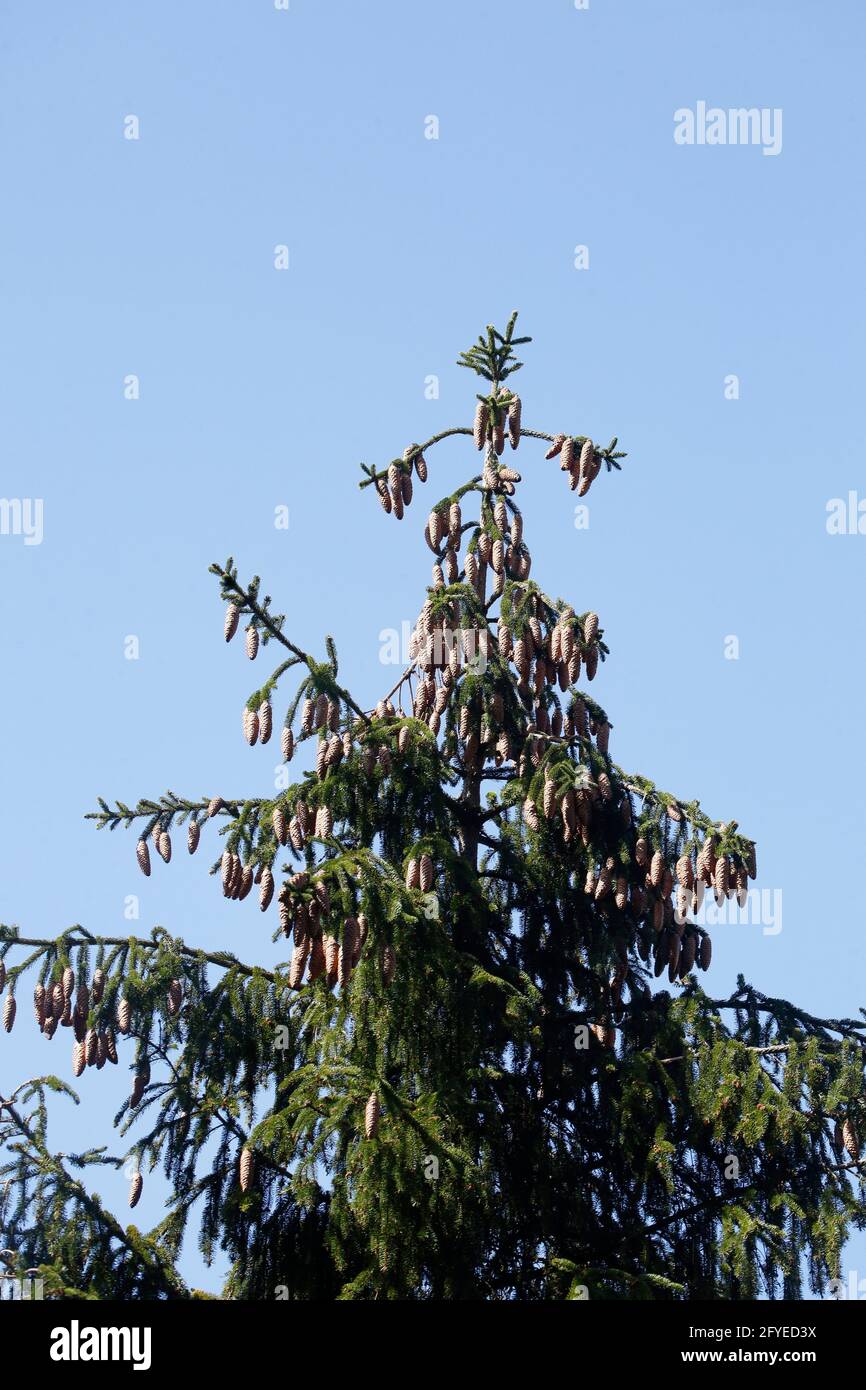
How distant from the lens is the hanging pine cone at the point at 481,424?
17328mm

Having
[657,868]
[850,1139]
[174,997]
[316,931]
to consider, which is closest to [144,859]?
[174,997]

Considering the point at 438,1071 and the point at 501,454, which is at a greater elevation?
the point at 501,454

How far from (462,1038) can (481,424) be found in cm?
497

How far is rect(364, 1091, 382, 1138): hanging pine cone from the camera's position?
13219 mm

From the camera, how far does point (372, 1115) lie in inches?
521

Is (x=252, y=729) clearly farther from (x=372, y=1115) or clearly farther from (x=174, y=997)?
(x=372, y=1115)

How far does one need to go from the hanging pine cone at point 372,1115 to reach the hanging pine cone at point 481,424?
6.01 meters

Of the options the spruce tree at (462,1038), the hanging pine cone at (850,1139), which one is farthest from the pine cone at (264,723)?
the hanging pine cone at (850,1139)

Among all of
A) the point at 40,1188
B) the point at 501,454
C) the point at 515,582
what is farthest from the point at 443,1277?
the point at 501,454

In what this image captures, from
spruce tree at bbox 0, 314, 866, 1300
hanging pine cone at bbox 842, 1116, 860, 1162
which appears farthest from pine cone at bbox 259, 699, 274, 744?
hanging pine cone at bbox 842, 1116, 860, 1162

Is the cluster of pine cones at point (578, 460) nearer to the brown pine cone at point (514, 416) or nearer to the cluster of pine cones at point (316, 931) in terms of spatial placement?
the brown pine cone at point (514, 416)
